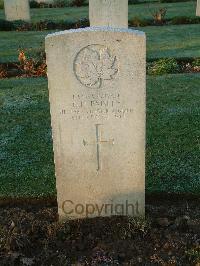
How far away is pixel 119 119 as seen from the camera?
4.39m

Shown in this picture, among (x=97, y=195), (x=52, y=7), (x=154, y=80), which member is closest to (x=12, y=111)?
(x=154, y=80)

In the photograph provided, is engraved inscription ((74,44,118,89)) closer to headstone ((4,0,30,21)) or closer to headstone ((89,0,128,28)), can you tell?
headstone ((89,0,128,28))

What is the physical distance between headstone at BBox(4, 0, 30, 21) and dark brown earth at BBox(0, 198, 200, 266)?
1260 cm

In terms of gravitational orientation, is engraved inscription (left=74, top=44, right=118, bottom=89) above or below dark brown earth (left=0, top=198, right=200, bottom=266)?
above

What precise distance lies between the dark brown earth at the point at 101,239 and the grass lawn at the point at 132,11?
13095 millimetres

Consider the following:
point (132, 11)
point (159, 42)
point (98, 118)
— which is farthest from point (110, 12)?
point (98, 118)

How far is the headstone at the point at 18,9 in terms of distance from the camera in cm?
1645

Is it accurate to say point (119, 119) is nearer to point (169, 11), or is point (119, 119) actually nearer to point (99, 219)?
point (99, 219)

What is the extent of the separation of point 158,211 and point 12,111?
4156 millimetres

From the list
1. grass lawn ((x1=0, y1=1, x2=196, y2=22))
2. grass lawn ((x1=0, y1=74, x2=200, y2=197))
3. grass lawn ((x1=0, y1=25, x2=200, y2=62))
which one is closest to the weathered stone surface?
grass lawn ((x1=0, y1=74, x2=200, y2=197))

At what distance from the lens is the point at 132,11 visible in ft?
60.4

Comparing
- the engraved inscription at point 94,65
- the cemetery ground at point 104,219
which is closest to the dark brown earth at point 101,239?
the cemetery ground at point 104,219

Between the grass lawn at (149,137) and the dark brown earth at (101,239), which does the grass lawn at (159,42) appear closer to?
the grass lawn at (149,137)

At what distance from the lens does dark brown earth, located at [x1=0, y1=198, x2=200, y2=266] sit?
4.24 m
